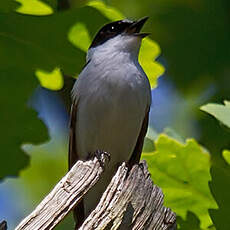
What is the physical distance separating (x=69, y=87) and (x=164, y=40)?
916mm

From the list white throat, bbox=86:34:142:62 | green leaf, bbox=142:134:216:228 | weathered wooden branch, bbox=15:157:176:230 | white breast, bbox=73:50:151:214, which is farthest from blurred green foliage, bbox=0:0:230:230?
weathered wooden branch, bbox=15:157:176:230

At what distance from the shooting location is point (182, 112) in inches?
268

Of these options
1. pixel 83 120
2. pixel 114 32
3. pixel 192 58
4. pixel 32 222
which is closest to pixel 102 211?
pixel 32 222

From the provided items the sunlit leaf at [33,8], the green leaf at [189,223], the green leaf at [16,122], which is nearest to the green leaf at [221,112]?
the green leaf at [189,223]

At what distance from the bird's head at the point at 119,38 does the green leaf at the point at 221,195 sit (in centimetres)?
131

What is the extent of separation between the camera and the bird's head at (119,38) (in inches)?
223

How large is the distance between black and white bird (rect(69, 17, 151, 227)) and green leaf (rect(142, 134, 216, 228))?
1.53 ft

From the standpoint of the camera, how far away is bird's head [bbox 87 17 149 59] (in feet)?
18.5

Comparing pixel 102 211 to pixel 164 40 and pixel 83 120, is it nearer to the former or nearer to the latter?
pixel 83 120

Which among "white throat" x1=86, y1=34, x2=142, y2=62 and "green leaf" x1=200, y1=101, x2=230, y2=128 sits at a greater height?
"green leaf" x1=200, y1=101, x2=230, y2=128

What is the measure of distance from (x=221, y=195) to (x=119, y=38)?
1.73m

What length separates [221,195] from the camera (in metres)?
4.56

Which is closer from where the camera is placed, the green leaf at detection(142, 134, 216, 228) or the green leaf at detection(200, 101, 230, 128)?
the green leaf at detection(200, 101, 230, 128)

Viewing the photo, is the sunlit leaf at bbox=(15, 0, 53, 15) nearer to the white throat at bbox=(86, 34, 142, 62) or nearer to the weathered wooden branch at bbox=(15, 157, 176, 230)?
the white throat at bbox=(86, 34, 142, 62)
